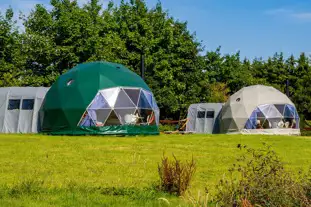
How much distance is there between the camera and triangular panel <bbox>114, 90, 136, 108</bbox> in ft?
Answer: 84.4

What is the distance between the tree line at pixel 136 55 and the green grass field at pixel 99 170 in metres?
20.8

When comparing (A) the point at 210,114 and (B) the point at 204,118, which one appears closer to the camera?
(A) the point at 210,114

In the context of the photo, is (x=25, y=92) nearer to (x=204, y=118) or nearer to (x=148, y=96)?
(x=148, y=96)

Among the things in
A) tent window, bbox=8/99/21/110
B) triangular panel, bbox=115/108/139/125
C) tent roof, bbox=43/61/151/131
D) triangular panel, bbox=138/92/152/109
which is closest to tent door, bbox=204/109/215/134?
tent roof, bbox=43/61/151/131

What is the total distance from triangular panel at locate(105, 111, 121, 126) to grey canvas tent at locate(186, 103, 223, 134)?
13.1m

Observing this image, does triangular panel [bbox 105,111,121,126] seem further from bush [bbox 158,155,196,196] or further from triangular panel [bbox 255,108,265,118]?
bush [bbox 158,155,196,196]

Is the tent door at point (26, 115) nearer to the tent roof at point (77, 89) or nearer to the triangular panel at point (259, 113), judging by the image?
the tent roof at point (77, 89)

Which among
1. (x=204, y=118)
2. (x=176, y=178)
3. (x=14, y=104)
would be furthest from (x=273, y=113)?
(x=176, y=178)

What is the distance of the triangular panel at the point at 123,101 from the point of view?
25.7 metres

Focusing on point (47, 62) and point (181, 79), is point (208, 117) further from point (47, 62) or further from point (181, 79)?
point (47, 62)

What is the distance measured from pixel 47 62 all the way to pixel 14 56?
2.81 meters

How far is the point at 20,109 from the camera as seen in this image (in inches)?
1167

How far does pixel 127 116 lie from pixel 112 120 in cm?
85

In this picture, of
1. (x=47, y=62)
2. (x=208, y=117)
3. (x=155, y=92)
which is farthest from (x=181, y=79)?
(x=47, y=62)
